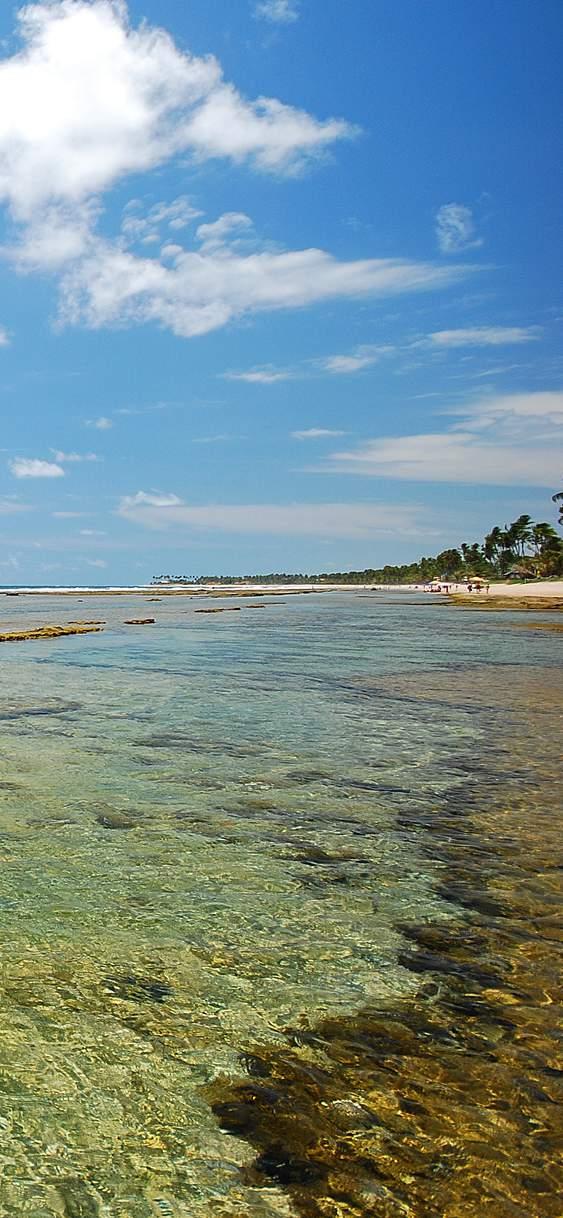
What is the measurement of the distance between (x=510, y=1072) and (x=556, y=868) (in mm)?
3200

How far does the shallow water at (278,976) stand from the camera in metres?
3.35

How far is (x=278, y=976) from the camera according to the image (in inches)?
200

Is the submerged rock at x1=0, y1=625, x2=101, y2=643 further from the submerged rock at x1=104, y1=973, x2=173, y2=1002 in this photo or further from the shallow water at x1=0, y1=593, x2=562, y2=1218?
the submerged rock at x1=104, y1=973, x2=173, y2=1002

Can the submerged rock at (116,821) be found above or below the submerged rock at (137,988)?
above

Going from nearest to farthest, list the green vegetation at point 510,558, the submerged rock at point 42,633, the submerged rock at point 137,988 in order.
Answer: the submerged rock at point 137,988 → the submerged rock at point 42,633 → the green vegetation at point 510,558

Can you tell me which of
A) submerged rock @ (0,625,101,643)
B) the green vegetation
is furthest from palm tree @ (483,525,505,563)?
Result: submerged rock @ (0,625,101,643)

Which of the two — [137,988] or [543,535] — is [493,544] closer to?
[543,535]

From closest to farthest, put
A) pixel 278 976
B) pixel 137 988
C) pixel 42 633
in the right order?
pixel 137 988 → pixel 278 976 → pixel 42 633

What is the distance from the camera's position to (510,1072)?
401cm

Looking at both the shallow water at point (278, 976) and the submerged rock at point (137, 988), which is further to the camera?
the submerged rock at point (137, 988)

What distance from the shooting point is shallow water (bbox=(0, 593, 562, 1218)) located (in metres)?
3.35

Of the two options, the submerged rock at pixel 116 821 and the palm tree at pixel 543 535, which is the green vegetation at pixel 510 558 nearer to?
the palm tree at pixel 543 535

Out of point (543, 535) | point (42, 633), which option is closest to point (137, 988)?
point (42, 633)

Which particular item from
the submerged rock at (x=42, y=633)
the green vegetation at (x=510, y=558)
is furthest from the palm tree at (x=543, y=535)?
the submerged rock at (x=42, y=633)
